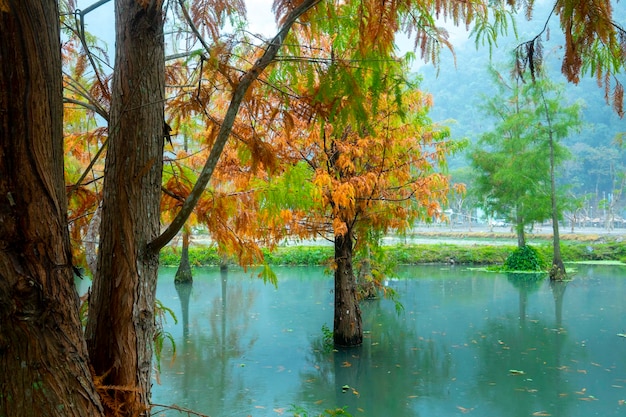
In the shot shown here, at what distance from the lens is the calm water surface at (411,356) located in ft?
15.1

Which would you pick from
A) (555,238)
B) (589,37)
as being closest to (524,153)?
(555,238)

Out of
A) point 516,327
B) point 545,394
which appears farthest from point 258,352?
point 516,327

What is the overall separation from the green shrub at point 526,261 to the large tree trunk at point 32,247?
1536 centimetres

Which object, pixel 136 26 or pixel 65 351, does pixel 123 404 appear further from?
pixel 136 26

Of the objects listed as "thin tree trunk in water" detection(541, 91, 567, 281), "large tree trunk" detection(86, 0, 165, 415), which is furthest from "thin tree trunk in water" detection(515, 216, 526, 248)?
"large tree trunk" detection(86, 0, 165, 415)

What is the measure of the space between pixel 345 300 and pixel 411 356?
1.01 m

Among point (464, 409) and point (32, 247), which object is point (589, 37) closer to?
point (32, 247)

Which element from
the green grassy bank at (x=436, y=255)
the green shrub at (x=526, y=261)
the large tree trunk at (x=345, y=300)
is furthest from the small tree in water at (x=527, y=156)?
the large tree trunk at (x=345, y=300)

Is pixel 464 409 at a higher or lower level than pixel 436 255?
lower

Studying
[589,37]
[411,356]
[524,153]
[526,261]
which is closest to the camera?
[589,37]

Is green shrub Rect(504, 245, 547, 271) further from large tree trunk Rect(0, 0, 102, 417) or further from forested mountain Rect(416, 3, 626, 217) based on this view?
large tree trunk Rect(0, 0, 102, 417)

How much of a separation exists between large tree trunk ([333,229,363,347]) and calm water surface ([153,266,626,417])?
21 cm

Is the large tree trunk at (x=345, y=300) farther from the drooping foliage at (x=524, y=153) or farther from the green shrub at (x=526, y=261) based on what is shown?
the green shrub at (x=526, y=261)

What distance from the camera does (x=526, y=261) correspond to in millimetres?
15156
